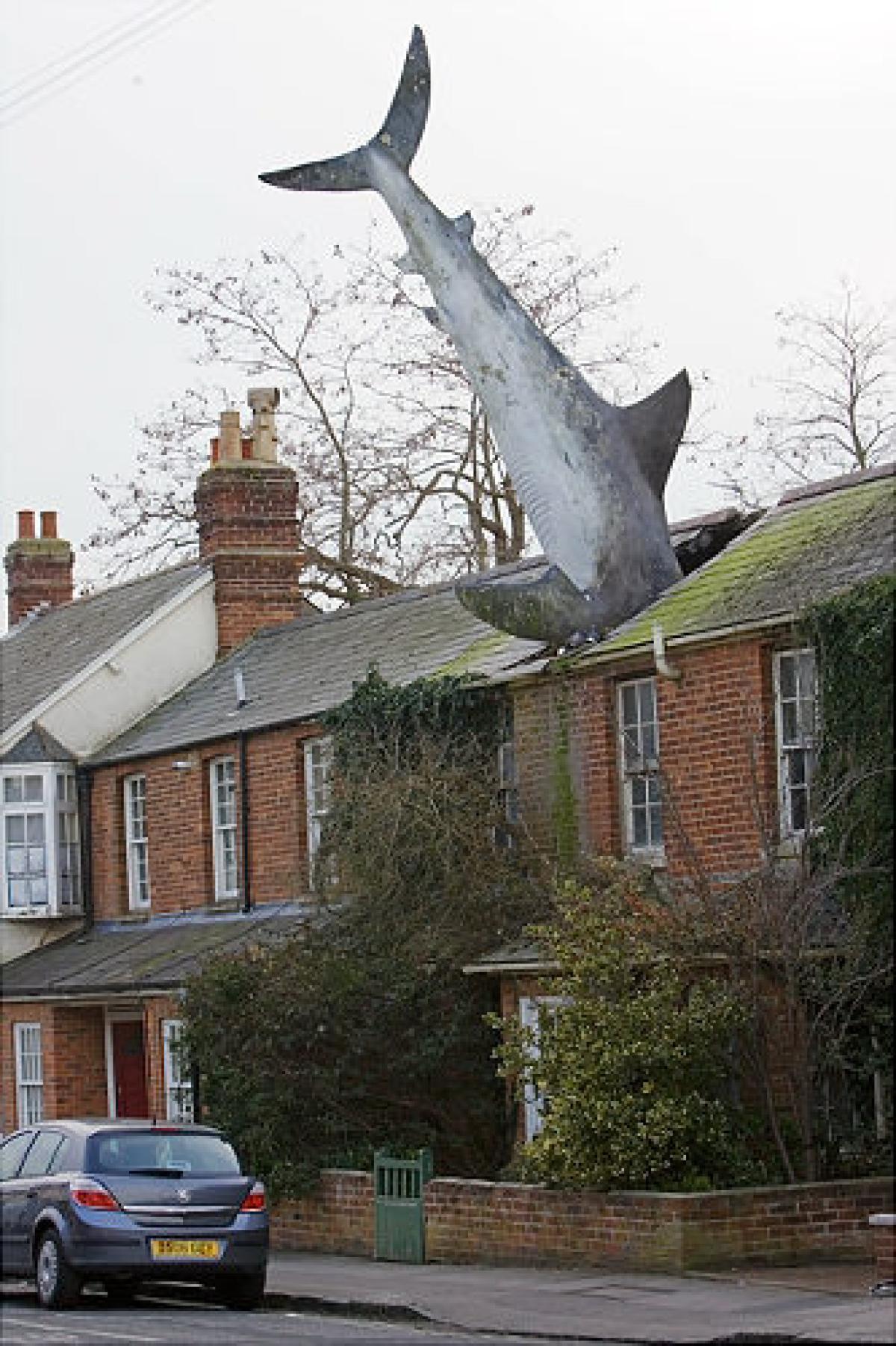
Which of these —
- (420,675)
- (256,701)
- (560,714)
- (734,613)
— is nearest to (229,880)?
(256,701)

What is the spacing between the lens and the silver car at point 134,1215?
2052 cm

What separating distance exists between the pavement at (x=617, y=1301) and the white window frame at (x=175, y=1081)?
241 inches

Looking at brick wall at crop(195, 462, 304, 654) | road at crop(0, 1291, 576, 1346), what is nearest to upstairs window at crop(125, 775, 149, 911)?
brick wall at crop(195, 462, 304, 654)

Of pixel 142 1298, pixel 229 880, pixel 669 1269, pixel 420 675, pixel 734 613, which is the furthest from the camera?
pixel 229 880

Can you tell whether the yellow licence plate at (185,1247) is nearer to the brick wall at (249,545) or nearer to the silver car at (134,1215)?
the silver car at (134,1215)

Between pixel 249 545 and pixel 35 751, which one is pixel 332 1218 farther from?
pixel 249 545

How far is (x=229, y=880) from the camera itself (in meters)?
33.3

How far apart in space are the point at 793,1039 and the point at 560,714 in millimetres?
5404

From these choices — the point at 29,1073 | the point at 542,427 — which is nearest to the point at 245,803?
the point at 29,1073

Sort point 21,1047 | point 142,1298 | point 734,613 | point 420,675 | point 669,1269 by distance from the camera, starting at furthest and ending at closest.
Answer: point 21,1047, point 420,675, point 734,613, point 142,1298, point 669,1269

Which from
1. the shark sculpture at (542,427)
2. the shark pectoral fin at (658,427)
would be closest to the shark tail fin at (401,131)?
the shark sculpture at (542,427)

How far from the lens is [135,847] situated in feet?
118

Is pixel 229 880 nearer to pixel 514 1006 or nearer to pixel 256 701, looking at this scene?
pixel 256 701

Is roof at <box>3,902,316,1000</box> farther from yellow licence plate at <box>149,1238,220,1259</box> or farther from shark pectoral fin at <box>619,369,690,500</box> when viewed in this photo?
yellow licence plate at <box>149,1238,220,1259</box>
